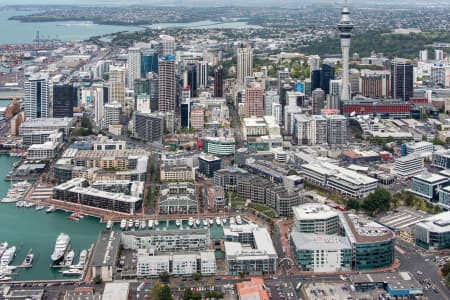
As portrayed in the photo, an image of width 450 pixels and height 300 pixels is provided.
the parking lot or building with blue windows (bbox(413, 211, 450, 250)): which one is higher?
building with blue windows (bbox(413, 211, 450, 250))

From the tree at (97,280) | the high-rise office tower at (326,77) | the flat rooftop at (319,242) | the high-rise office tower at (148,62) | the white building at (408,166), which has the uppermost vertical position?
the high-rise office tower at (148,62)

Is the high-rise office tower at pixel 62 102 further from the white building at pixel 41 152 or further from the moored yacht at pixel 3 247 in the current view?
the moored yacht at pixel 3 247

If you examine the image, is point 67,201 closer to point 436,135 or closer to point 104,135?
point 104,135

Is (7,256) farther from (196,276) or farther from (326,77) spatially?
(326,77)

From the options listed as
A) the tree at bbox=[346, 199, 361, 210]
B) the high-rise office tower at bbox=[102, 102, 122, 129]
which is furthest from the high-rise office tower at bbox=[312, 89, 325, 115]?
the tree at bbox=[346, 199, 361, 210]

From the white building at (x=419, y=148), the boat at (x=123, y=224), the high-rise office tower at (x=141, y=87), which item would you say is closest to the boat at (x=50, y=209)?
the boat at (x=123, y=224)

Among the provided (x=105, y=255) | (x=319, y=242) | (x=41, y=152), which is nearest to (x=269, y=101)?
(x=41, y=152)

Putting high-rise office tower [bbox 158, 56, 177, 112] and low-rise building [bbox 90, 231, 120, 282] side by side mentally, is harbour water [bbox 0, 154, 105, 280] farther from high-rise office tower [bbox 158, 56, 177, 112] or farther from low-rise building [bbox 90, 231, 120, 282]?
high-rise office tower [bbox 158, 56, 177, 112]
